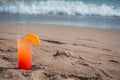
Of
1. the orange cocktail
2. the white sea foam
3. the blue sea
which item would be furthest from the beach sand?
the white sea foam

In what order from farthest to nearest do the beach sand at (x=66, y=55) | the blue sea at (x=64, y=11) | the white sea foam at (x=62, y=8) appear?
the white sea foam at (x=62, y=8)
the blue sea at (x=64, y=11)
the beach sand at (x=66, y=55)

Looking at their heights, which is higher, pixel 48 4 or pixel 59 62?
pixel 48 4

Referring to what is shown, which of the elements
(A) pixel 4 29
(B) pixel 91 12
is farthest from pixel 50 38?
(B) pixel 91 12

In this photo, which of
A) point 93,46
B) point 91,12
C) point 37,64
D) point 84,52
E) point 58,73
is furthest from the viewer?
point 91,12

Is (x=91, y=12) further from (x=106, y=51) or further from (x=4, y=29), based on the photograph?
(x=106, y=51)

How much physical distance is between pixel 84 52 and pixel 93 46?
32 cm

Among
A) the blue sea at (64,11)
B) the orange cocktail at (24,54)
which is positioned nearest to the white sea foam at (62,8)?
the blue sea at (64,11)

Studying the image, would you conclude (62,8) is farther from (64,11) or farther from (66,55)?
(66,55)

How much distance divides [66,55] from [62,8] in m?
3.66

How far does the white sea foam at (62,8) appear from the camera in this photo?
6.02 m

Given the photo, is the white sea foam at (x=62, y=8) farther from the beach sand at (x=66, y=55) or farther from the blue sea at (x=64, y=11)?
the beach sand at (x=66, y=55)

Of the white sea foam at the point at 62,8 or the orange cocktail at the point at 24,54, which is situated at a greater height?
the white sea foam at the point at 62,8

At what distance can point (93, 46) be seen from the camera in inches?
135

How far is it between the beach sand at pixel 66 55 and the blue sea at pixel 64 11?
1.25 metres
